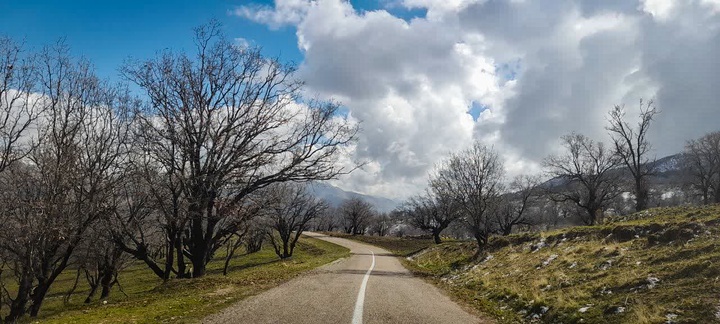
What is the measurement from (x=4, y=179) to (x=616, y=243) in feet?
71.6

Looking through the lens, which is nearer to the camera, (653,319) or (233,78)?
(653,319)

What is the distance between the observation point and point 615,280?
32.3 ft

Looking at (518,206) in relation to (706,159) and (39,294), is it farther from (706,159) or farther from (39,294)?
(39,294)

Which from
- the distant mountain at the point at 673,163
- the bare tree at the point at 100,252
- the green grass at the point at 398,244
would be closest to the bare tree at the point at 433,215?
the green grass at the point at 398,244

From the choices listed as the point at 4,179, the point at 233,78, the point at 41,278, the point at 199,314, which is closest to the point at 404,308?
the point at 199,314

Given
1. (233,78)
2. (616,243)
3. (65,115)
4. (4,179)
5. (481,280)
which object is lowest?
(481,280)

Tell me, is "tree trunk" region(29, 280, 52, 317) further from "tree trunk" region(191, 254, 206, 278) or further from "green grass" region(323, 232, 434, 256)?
"green grass" region(323, 232, 434, 256)

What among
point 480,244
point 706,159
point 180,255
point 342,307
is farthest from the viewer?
point 706,159

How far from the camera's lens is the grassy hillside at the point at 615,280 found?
7602 mm

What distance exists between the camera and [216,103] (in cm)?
1652

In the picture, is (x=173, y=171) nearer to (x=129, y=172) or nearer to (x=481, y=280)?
(x=129, y=172)

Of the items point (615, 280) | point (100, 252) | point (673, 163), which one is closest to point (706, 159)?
point (615, 280)

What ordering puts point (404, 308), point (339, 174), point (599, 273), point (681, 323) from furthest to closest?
point (339, 174), point (599, 273), point (404, 308), point (681, 323)

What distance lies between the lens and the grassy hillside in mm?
7602
